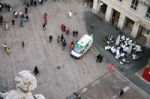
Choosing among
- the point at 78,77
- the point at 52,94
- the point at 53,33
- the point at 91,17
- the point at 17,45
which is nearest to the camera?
the point at 52,94

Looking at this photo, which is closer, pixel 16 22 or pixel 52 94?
pixel 52 94

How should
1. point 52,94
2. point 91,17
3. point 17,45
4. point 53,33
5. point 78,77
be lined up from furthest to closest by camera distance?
point 91,17
point 53,33
point 17,45
point 78,77
point 52,94

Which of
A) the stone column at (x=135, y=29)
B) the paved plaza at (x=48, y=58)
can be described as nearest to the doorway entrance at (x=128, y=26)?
the stone column at (x=135, y=29)

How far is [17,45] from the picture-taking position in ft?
155

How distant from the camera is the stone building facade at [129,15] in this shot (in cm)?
4803

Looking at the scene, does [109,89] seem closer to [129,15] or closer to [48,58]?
[48,58]

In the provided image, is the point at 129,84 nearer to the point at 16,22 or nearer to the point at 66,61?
the point at 66,61

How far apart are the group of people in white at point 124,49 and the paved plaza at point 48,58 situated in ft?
7.22

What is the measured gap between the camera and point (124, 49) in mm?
47781

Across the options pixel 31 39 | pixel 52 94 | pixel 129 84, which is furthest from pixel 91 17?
pixel 52 94

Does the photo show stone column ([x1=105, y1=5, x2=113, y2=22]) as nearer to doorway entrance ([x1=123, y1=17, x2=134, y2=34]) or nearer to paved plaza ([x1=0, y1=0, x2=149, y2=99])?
doorway entrance ([x1=123, y1=17, x2=134, y2=34])

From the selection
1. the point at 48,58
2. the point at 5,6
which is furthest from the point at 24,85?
the point at 5,6

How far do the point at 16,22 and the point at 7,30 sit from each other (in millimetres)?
2646

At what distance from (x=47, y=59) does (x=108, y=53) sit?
31.0 ft
